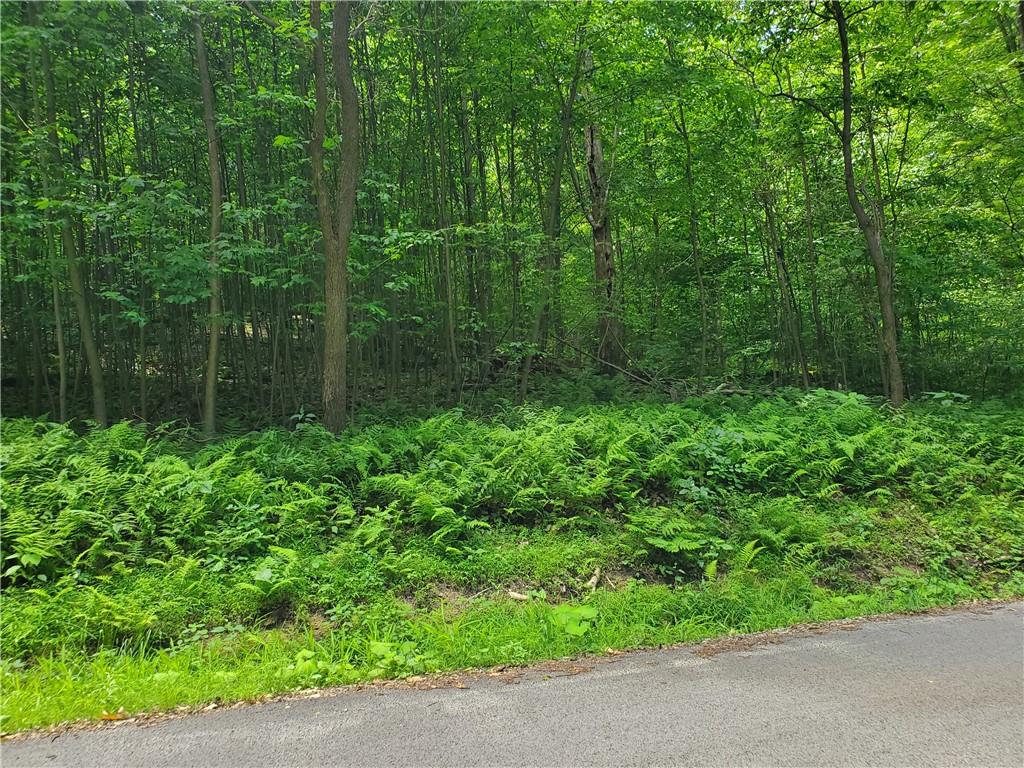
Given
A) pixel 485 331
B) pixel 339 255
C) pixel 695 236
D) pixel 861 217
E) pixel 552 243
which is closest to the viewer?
pixel 339 255

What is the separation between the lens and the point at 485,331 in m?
13.6

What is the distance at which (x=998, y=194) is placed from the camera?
12.4 metres

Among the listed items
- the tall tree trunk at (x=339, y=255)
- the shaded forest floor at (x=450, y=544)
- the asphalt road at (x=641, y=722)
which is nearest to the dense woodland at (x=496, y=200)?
the tall tree trunk at (x=339, y=255)

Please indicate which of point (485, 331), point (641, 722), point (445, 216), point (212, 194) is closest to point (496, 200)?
point (445, 216)

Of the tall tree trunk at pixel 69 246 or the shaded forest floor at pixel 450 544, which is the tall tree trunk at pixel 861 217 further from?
the tall tree trunk at pixel 69 246

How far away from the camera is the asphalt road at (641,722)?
101 inches

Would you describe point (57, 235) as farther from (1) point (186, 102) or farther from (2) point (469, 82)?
(2) point (469, 82)

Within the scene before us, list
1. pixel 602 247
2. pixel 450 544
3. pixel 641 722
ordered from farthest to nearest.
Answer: pixel 602 247 < pixel 450 544 < pixel 641 722

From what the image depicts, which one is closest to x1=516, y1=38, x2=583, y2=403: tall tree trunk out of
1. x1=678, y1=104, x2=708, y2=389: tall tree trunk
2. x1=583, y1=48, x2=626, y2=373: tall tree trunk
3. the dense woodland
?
the dense woodland

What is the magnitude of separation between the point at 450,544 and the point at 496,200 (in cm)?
1114

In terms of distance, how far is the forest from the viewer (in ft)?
14.9

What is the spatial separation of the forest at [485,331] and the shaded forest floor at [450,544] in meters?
0.04

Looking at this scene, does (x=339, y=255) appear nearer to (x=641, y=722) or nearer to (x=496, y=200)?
(x=496, y=200)

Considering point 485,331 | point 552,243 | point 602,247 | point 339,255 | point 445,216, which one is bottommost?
point 485,331
